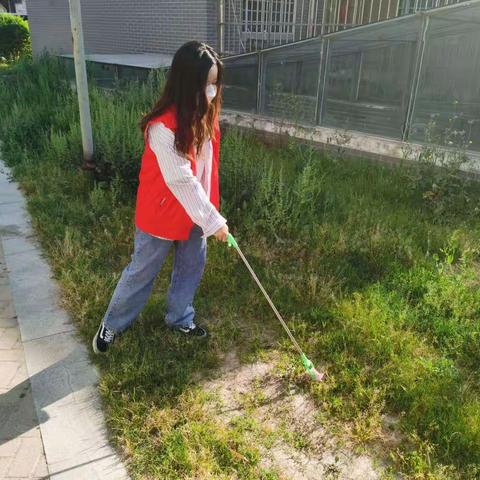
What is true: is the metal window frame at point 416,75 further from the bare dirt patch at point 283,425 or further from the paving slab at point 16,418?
the paving slab at point 16,418

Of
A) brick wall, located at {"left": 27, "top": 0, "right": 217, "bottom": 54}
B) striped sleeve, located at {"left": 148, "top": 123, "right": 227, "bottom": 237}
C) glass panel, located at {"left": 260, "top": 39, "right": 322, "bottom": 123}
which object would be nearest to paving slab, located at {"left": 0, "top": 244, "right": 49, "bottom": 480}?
striped sleeve, located at {"left": 148, "top": 123, "right": 227, "bottom": 237}

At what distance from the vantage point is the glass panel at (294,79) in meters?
6.99

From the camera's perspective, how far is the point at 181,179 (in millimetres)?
2525

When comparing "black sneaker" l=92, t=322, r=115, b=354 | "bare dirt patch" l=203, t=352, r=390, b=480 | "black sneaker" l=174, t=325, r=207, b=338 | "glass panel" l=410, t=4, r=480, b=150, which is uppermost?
"glass panel" l=410, t=4, r=480, b=150

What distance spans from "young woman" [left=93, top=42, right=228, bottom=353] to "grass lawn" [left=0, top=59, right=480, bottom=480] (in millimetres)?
309

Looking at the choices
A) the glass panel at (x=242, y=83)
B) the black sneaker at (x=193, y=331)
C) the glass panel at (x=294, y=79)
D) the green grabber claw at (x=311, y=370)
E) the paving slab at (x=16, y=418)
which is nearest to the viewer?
the paving slab at (x=16, y=418)

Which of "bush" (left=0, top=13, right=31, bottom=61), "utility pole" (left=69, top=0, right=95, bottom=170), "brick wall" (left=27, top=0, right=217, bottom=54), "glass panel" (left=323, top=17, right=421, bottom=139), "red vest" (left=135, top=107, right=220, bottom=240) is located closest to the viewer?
"red vest" (left=135, top=107, right=220, bottom=240)

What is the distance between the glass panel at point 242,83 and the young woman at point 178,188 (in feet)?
17.9

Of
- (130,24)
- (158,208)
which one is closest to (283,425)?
(158,208)

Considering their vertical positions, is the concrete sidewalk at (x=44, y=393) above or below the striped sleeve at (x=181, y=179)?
below

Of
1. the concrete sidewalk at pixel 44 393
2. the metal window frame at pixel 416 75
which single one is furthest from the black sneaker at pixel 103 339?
the metal window frame at pixel 416 75

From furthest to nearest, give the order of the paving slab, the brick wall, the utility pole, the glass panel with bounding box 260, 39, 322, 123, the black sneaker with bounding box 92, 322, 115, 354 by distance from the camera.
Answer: the brick wall
the glass panel with bounding box 260, 39, 322, 123
the utility pole
the black sneaker with bounding box 92, 322, 115, 354
the paving slab

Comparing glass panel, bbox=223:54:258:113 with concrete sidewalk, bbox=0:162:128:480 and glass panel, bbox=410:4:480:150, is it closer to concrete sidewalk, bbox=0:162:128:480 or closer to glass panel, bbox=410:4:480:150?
glass panel, bbox=410:4:480:150

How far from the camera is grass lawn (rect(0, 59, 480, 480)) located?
252 cm
